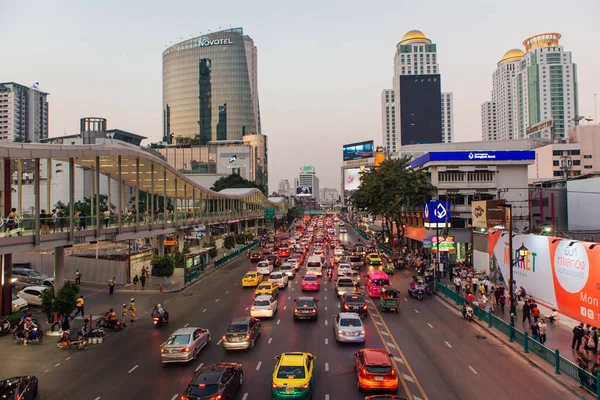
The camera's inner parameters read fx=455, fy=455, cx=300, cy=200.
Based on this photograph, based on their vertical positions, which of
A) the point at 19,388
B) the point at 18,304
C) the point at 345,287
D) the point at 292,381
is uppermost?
the point at 292,381

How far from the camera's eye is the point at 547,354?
1866 cm

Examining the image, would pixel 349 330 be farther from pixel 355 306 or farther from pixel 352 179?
pixel 352 179

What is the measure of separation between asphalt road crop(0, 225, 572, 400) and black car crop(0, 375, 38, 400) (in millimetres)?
673

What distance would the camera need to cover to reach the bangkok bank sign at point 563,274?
75.8 feet

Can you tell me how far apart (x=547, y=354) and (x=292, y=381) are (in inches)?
440

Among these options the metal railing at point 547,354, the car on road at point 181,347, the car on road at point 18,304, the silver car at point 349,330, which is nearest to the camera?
the metal railing at point 547,354

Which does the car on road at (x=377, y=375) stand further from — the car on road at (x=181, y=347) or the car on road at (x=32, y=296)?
the car on road at (x=32, y=296)

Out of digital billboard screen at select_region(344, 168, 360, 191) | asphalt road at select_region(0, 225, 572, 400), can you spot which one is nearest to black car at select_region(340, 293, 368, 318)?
asphalt road at select_region(0, 225, 572, 400)

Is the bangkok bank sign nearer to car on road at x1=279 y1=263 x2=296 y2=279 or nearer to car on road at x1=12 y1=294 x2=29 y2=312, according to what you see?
car on road at x1=279 y1=263 x2=296 y2=279

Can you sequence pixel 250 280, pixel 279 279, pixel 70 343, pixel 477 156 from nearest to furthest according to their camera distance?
1. pixel 70 343
2. pixel 279 279
3. pixel 250 280
4. pixel 477 156

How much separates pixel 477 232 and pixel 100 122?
375ft

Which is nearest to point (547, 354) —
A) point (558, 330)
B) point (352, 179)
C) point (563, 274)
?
point (558, 330)

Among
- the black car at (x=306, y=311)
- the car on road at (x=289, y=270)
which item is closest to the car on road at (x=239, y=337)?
the black car at (x=306, y=311)

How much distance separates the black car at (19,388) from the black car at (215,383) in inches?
217
